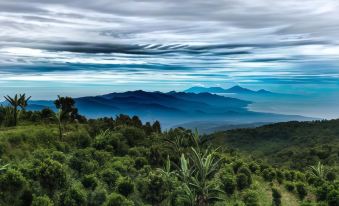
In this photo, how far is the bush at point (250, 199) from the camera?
52.7 meters

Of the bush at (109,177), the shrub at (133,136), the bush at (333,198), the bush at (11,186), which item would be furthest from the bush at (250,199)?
the shrub at (133,136)

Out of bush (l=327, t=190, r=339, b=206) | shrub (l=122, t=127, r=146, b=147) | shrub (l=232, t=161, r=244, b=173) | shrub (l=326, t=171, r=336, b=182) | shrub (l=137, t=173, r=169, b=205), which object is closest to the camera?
shrub (l=137, t=173, r=169, b=205)

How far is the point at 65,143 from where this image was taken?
75750 mm

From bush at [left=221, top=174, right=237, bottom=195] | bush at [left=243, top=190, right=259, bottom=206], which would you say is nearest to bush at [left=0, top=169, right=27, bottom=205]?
bush at [left=243, top=190, right=259, bottom=206]

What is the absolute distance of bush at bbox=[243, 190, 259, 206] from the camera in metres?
52.7

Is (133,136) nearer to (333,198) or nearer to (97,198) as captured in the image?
(97,198)

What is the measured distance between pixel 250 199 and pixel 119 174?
18871 mm

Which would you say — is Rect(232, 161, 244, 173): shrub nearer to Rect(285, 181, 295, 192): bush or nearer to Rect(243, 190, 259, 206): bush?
Rect(285, 181, 295, 192): bush

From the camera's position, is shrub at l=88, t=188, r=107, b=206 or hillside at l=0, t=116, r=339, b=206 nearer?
hillside at l=0, t=116, r=339, b=206

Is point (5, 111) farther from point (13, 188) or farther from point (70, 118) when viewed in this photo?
point (13, 188)

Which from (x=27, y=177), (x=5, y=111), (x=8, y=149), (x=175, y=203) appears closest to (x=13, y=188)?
(x=27, y=177)

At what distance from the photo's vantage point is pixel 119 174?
58.2 m

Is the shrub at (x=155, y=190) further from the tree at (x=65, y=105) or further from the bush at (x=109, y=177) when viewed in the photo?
the tree at (x=65, y=105)

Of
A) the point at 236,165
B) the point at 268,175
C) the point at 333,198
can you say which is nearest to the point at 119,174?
the point at 236,165
